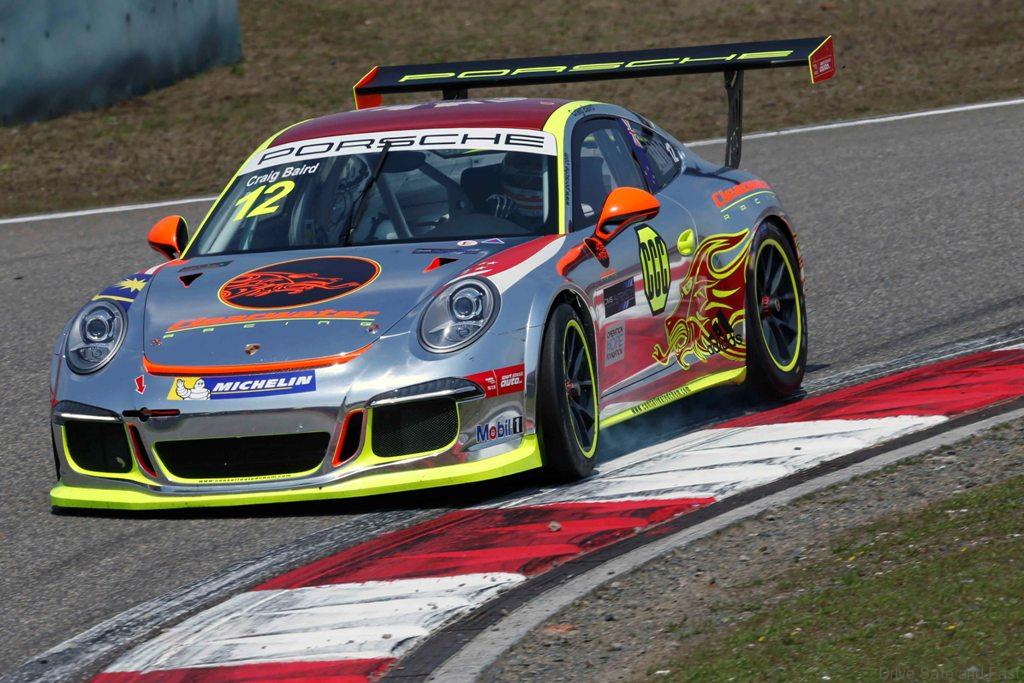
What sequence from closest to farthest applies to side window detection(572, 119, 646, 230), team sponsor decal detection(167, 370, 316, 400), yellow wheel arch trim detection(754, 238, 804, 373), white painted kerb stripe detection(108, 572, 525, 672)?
white painted kerb stripe detection(108, 572, 525, 672) < team sponsor decal detection(167, 370, 316, 400) < side window detection(572, 119, 646, 230) < yellow wheel arch trim detection(754, 238, 804, 373)

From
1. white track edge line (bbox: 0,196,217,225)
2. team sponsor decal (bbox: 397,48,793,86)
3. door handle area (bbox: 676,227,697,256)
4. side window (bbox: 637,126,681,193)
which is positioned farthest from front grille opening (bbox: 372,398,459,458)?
white track edge line (bbox: 0,196,217,225)

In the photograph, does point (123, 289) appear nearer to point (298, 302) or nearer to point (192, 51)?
point (298, 302)

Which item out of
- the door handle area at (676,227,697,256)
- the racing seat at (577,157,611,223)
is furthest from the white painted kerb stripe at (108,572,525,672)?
the door handle area at (676,227,697,256)

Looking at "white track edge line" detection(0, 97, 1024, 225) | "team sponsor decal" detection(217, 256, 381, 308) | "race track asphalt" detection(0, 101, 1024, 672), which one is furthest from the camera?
"white track edge line" detection(0, 97, 1024, 225)

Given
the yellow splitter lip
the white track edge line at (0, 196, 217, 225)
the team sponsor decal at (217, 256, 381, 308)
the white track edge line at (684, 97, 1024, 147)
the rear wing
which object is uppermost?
the rear wing

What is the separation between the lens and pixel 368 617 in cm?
468

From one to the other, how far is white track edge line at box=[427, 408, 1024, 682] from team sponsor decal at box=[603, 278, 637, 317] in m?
1.15

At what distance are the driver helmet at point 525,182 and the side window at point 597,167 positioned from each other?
0.13 metres

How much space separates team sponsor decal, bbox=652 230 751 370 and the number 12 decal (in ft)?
5.03

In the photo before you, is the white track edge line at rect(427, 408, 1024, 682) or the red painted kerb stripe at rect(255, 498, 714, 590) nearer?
the white track edge line at rect(427, 408, 1024, 682)

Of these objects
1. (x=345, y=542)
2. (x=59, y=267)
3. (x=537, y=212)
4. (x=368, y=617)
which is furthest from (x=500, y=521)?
(x=59, y=267)

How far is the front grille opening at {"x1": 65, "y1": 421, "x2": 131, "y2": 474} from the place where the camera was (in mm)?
5812

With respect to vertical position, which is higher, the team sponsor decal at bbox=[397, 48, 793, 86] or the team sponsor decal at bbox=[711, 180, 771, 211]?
the team sponsor decal at bbox=[397, 48, 793, 86]

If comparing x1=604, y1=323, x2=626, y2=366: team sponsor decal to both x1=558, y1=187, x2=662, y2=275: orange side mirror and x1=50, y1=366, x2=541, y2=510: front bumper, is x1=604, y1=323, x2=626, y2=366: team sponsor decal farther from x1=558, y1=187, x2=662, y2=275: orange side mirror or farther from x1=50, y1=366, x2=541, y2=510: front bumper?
x1=50, y1=366, x2=541, y2=510: front bumper
